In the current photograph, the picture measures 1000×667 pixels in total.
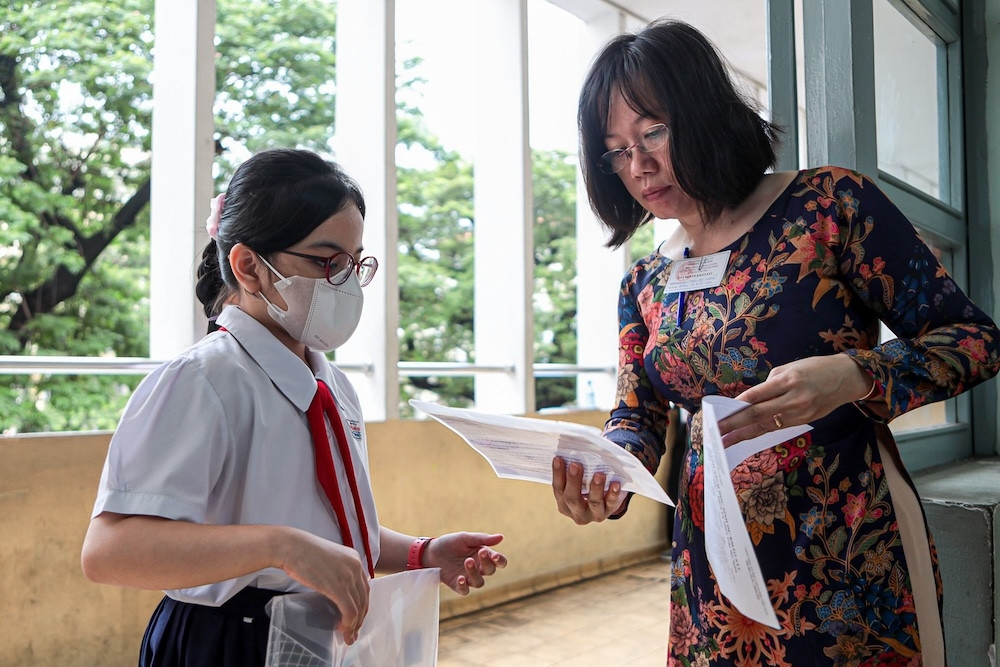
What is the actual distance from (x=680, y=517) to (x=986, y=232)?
1237mm

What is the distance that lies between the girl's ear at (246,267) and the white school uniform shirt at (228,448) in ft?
0.19

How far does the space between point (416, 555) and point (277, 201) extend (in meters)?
0.56

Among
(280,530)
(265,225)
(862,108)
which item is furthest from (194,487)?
(862,108)

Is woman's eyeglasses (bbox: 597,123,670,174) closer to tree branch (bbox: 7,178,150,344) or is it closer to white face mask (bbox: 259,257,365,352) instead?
white face mask (bbox: 259,257,365,352)

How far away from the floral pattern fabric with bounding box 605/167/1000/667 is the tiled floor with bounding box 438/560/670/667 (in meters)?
2.27

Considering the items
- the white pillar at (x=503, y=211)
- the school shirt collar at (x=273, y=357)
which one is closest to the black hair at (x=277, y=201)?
the school shirt collar at (x=273, y=357)

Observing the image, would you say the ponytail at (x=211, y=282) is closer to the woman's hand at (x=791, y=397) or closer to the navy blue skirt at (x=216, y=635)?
the navy blue skirt at (x=216, y=635)

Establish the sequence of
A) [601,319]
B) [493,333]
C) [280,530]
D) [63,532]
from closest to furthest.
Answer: [280,530]
[63,532]
[493,333]
[601,319]

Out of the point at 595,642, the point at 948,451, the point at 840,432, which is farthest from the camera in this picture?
the point at 595,642

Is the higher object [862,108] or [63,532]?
[862,108]

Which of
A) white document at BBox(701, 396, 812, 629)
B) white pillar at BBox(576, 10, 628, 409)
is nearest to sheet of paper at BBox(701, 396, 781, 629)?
white document at BBox(701, 396, 812, 629)

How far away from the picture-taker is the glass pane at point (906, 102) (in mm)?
1683

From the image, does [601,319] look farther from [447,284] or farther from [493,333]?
[447,284]

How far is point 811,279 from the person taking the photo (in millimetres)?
1029
